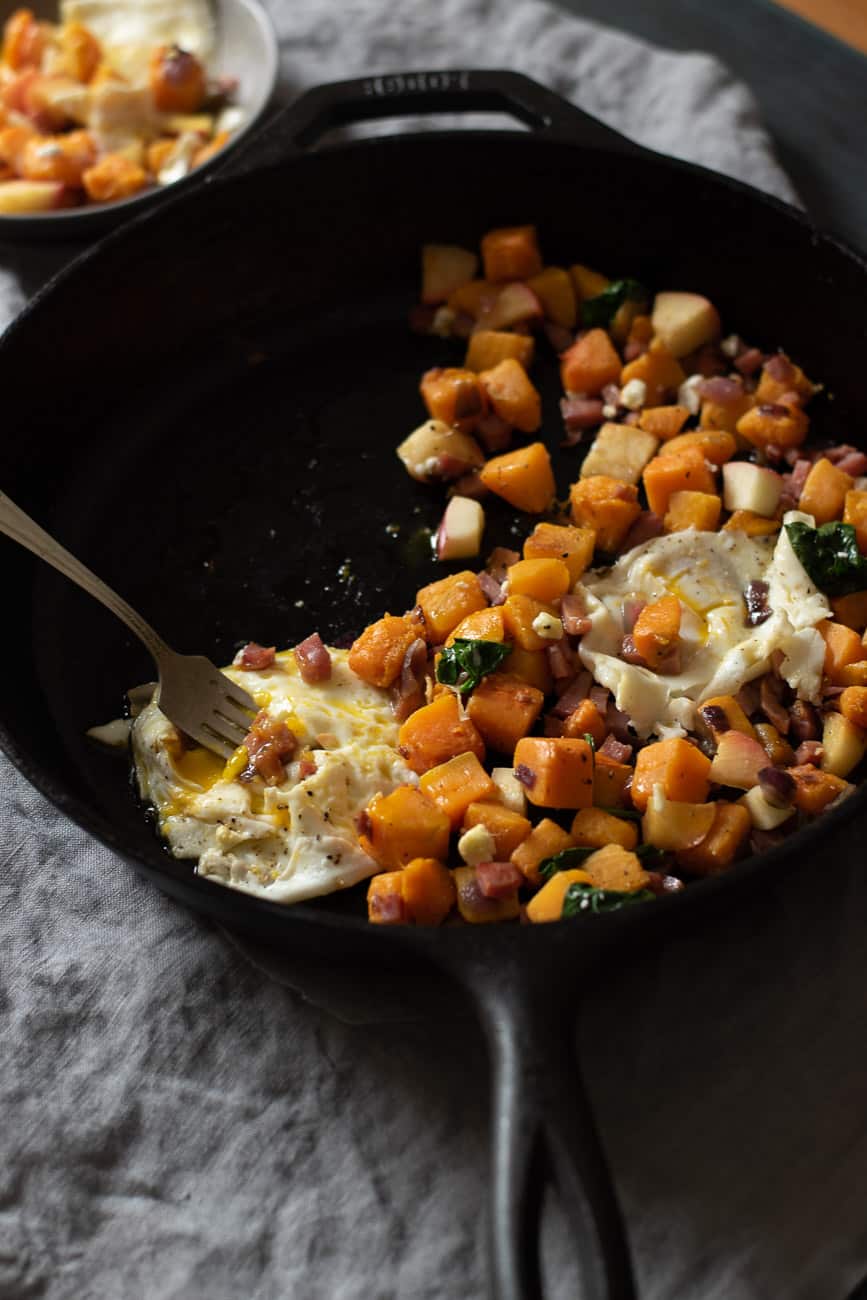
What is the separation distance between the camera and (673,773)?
77.8 inches

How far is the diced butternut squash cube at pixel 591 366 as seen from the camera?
2.64 metres

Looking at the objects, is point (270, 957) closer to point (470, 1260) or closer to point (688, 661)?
point (470, 1260)

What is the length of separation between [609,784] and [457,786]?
0.81 feet

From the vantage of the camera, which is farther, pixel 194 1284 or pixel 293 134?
pixel 293 134

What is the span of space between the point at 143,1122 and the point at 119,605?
0.84 m

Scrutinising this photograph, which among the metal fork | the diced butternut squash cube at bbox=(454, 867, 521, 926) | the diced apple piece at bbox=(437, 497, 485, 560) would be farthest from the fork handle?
the diced butternut squash cube at bbox=(454, 867, 521, 926)

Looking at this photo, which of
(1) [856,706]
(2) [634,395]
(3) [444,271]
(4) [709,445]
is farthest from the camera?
(3) [444,271]

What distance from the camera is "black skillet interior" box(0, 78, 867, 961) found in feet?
7.93

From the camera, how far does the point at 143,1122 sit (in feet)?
6.31

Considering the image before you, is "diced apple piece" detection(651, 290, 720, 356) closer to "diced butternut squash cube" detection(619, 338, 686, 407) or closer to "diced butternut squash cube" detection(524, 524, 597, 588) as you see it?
"diced butternut squash cube" detection(619, 338, 686, 407)

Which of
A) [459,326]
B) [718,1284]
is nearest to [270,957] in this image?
[718,1284]

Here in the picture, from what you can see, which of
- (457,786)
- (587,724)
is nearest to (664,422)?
(587,724)

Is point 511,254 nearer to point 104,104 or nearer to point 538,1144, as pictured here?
point 104,104

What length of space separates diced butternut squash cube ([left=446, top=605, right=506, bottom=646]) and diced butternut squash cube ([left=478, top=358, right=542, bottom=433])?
1.85 feet
